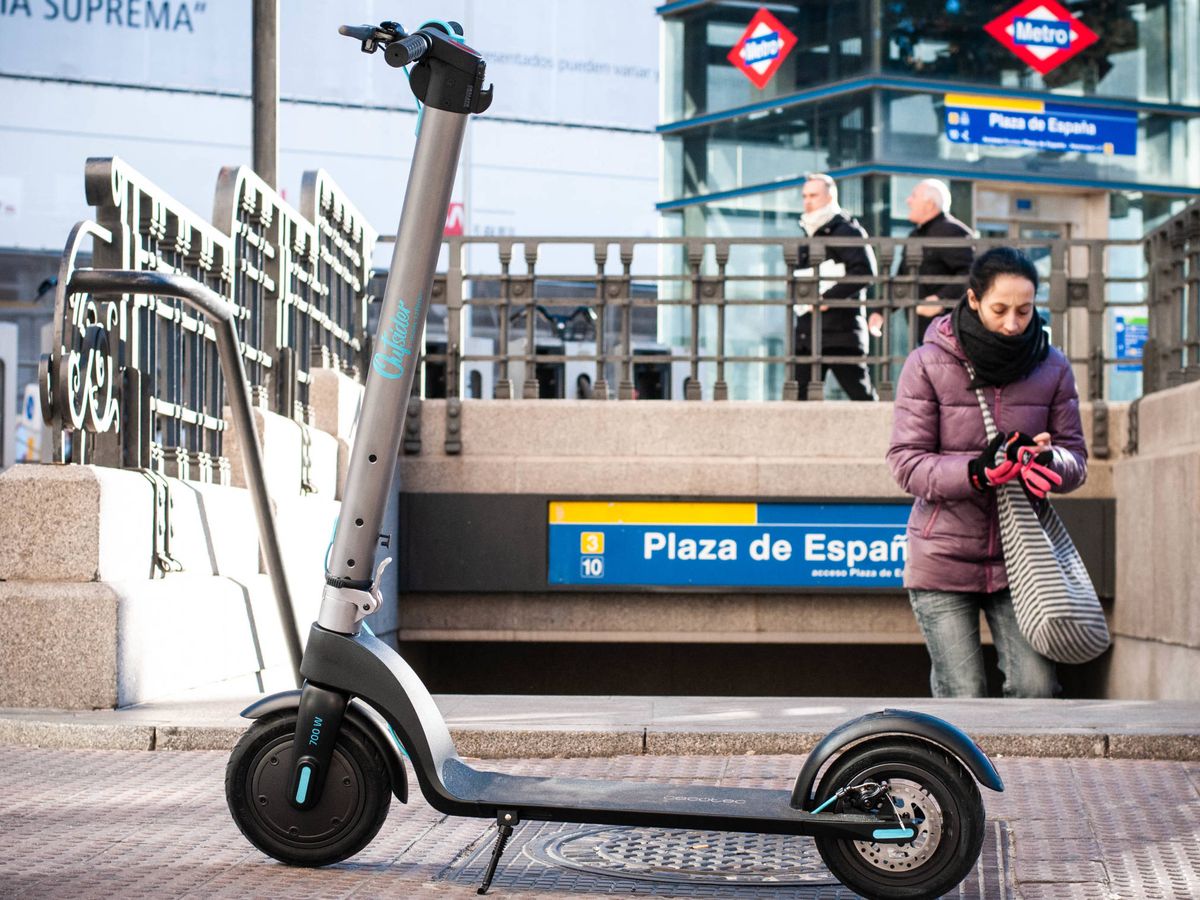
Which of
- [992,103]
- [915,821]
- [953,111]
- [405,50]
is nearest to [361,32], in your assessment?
[405,50]

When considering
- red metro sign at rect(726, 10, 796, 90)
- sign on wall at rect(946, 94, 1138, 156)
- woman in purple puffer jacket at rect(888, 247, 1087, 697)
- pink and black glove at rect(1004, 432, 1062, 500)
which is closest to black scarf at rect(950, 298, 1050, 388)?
woman in purple puffer jacket at rect(888, 247, 1087, 697)

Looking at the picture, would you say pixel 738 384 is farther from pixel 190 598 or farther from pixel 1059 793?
pixel 1059 793

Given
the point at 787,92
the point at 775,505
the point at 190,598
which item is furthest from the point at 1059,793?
the point at 787,92

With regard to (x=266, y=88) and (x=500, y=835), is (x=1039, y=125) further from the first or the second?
(x=500, y=835)

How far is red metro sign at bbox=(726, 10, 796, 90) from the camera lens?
2052cm

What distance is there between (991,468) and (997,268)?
2.06 ft

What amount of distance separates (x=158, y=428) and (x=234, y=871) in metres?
3.33

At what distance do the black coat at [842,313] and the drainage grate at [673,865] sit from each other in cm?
757

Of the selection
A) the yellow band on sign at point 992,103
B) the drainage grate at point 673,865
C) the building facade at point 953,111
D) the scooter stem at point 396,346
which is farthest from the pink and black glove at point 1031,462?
the yellow band on sign at point 992,103

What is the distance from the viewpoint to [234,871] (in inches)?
137

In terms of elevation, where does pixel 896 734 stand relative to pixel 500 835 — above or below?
above

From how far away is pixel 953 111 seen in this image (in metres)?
19.6

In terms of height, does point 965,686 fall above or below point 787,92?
below

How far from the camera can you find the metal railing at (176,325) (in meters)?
5.73
